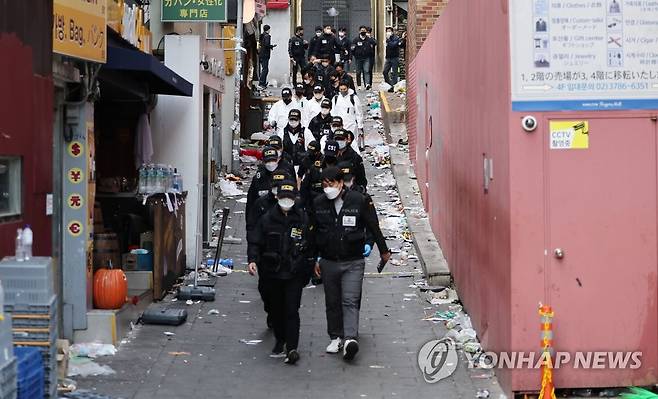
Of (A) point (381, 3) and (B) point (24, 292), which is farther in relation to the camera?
(A) point (381, 3)

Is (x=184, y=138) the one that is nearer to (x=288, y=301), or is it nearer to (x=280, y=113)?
(x=288, y=301)

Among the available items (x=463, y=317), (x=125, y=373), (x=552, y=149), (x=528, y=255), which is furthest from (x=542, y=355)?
(x=125, y=373)

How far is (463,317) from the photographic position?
424 inches

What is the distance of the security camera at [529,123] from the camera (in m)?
7.77

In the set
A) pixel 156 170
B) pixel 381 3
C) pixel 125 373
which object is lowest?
pixel 125 373

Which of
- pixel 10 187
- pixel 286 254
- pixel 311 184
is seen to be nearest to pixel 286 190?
pixel 286 254

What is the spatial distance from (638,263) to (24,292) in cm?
484

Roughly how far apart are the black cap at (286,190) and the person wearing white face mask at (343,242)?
0.36 m

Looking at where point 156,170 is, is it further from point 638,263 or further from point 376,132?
point 376,132

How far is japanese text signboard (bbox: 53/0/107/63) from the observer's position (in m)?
8.31

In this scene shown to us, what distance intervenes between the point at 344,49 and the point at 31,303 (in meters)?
23.2

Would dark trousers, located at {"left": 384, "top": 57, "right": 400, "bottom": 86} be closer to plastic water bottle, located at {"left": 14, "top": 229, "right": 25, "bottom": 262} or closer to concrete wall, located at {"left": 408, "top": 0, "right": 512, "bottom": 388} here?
concrete wall, located at {"left": 408, "top": 0, "right": 512, "bottom": 388}

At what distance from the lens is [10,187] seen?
7641 millimetres

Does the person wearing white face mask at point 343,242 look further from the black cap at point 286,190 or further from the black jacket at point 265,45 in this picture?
the black jacket at point 265,45
